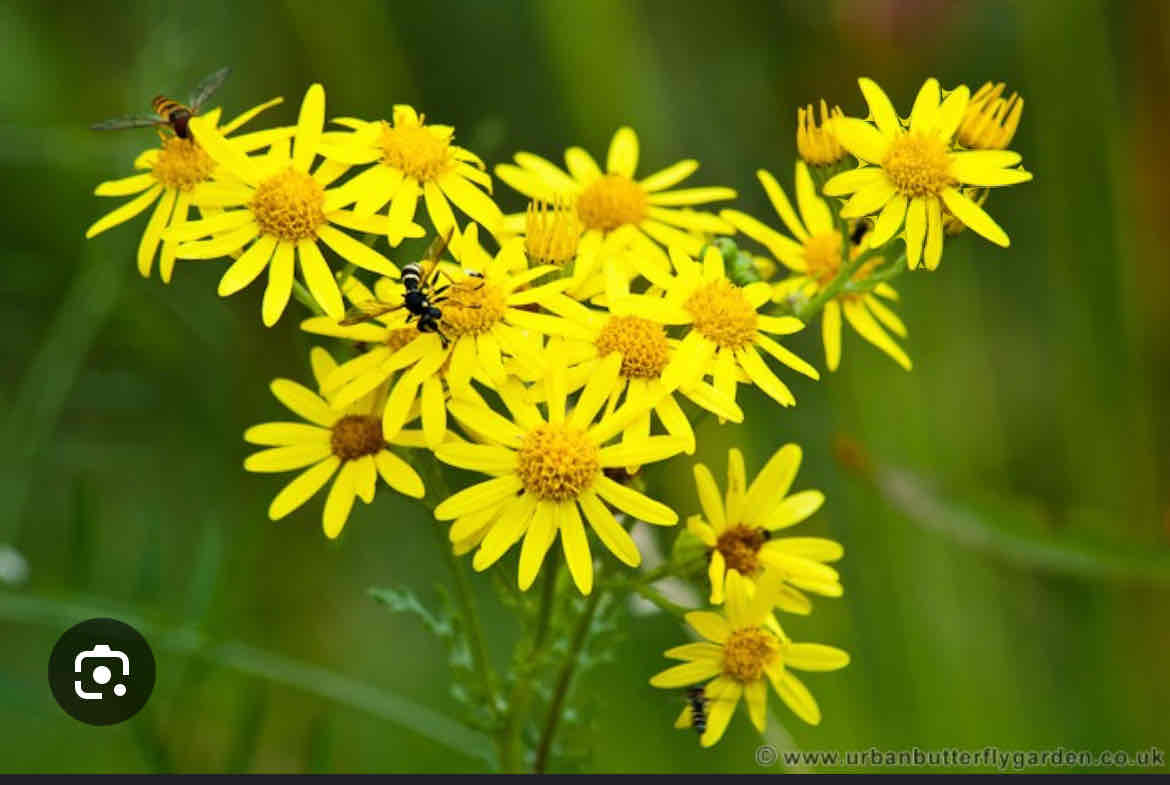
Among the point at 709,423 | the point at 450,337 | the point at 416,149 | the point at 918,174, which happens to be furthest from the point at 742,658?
the point at 709,423

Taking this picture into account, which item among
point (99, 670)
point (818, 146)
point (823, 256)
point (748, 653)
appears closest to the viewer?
point (748, 653)

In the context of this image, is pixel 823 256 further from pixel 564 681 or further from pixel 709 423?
pixel 709 423

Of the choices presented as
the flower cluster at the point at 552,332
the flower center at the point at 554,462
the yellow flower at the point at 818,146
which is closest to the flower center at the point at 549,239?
the flower cluster at the point at 552,332

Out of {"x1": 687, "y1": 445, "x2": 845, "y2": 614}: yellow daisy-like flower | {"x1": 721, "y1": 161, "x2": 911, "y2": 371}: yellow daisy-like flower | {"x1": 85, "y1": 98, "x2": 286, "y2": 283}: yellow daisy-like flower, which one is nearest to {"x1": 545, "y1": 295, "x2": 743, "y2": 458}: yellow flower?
{"x1": 687, "y1": 445, "x2": 845, "y2": 614}: yellow daisy-like flower

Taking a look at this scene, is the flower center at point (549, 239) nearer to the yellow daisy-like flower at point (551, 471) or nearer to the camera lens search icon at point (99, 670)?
the yellow daisy-like flower at point (551, 471)

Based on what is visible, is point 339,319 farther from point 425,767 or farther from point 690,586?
point 425,767

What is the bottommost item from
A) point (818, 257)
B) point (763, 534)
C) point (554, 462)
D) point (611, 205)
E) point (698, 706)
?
point (698, 706)

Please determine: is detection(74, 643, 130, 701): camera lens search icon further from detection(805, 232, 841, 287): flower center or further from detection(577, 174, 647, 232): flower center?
detection(805, 232, 841, 287): flower center

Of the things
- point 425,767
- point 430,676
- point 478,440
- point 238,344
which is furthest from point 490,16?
point 478,440
